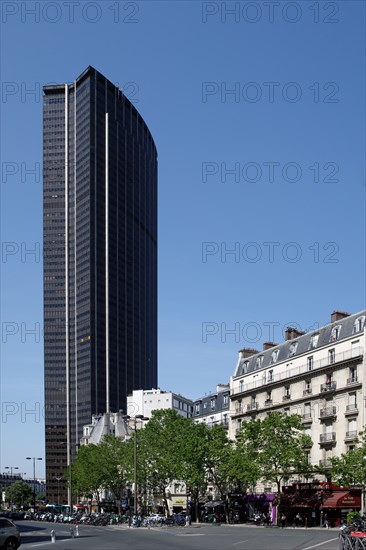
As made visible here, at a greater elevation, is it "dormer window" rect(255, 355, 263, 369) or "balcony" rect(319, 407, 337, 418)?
"dormer window" rect(255, 355, 263, 369)

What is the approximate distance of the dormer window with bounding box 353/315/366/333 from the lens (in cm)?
8194

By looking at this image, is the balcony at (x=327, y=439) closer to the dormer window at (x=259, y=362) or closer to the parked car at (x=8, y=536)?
the dormer window at (x=259, y=362)

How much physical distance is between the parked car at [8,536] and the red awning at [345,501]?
3915 cm

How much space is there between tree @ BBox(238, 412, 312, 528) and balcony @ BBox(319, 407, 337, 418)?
254cm

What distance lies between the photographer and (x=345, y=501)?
76.9 m

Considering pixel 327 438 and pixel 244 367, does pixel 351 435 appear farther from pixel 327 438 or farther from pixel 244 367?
pixel 244 367

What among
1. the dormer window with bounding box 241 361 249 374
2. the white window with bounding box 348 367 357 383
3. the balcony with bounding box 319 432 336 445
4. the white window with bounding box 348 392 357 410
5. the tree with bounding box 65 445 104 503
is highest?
the dormer window with bounding box 241 361 249 374

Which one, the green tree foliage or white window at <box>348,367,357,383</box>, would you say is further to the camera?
white window at <box>348,367,357,383</box>

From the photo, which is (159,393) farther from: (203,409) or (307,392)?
(307,392)

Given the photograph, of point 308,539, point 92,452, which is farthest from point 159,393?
point 308,539

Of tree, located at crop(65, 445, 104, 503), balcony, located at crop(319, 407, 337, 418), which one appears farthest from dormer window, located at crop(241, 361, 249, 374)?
tree, located at crop(65, 445, 104, 503)

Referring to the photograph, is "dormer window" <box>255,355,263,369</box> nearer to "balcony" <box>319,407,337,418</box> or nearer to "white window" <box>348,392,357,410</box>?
"balcony" <box>319,407,337,418</box>

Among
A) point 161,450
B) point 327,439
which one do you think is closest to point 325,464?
point 327,439

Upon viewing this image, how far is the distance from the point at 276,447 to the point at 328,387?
8.90 meters
